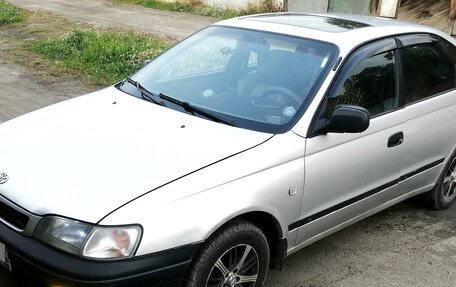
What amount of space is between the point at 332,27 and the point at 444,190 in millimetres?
1881

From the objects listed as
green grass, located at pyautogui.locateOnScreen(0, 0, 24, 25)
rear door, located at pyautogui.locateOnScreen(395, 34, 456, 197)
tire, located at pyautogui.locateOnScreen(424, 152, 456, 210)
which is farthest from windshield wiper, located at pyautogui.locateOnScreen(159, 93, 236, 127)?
green grass, located at pyautogui.locateOnScreen(0, 0, 24, 25)

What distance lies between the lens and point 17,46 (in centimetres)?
1124

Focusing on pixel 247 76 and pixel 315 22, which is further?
pixel 315 22

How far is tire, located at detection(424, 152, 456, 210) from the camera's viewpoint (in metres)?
4.54

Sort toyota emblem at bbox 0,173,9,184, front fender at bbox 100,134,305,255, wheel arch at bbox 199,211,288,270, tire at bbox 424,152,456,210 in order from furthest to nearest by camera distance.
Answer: tire at bbox 424,152,456,210 → wheel arch at bbox 199,211,288,270 → toyota emblem at bbox 0,173,9,184 → front fender at bbox 100,134,305,255

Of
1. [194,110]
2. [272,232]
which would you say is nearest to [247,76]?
[194,110]

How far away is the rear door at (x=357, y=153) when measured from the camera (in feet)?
10.8

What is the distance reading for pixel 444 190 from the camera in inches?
185

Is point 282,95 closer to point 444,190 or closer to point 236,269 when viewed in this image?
point 236,269

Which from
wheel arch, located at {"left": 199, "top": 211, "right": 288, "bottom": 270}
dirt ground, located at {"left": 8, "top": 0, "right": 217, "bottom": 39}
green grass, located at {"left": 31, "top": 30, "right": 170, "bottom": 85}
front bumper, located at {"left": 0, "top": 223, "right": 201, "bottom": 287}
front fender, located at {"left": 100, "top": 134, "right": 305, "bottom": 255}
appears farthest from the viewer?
dirt ground, located at {"left": 8, "top": 0, "right": 217, "bottom": 39}

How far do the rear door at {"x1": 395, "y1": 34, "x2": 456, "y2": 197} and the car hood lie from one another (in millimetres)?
1405

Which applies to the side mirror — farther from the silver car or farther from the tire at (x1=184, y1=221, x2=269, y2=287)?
the tire at (x1=184, y1=221, x2=269, y2=287)

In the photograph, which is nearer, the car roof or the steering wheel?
the steering wheel

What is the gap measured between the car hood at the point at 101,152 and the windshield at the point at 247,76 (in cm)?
20
